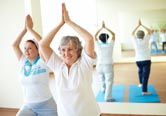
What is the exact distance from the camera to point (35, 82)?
218 centimetres

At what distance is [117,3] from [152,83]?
1476 millimetres

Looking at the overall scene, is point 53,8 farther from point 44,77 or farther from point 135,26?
point 44,77

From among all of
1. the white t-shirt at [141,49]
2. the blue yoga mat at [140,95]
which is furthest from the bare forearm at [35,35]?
the blue yoga mat at [140,95]

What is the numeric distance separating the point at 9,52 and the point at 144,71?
7.86ft

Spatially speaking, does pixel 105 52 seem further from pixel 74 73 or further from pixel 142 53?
pixel 74 73

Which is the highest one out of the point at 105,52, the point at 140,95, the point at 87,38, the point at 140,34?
the point at 140,34

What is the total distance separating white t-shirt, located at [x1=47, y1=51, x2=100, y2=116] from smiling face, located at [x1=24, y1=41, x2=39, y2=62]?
725 millimetres

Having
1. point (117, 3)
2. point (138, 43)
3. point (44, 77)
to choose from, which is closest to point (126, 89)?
point (138, 43)

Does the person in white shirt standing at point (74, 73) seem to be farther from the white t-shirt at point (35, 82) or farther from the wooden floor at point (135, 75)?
the wooden floor at point (135, 75)

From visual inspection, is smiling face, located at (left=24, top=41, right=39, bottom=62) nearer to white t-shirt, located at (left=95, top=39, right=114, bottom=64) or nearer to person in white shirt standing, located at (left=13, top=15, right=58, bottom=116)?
person in white shirt standing, located at (left=13, top=15, right=58, bottom=116)

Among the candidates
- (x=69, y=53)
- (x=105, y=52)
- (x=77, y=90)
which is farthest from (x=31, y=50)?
(x=105, y=52)

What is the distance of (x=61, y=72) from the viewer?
5.42 ft

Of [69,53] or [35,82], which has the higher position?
[69,53]

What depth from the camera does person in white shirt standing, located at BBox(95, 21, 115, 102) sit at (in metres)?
3.71
